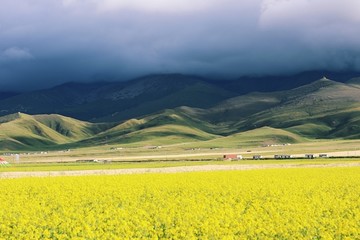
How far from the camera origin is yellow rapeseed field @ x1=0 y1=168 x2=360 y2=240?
74.0 feet

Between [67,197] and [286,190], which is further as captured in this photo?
[286,190]

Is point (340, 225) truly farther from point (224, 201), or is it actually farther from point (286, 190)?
point (286, 190)

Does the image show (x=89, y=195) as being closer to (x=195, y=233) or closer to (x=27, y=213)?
(x=27, y=213)

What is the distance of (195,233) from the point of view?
75.7ft

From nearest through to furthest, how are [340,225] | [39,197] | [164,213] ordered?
[340,225] → [164,213] → [39,197]

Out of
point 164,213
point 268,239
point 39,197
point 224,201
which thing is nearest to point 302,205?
point 224,201

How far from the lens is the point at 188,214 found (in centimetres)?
2688

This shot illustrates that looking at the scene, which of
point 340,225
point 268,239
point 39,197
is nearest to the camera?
point 268,239

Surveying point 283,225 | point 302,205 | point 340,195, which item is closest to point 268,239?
point 283,225

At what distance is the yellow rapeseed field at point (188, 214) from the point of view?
888 inches

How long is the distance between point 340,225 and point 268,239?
148 inches

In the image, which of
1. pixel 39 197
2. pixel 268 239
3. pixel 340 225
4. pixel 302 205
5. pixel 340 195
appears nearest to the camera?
pixel 268 239

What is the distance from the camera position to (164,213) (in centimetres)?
2825

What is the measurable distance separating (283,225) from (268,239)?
93.9 inches
